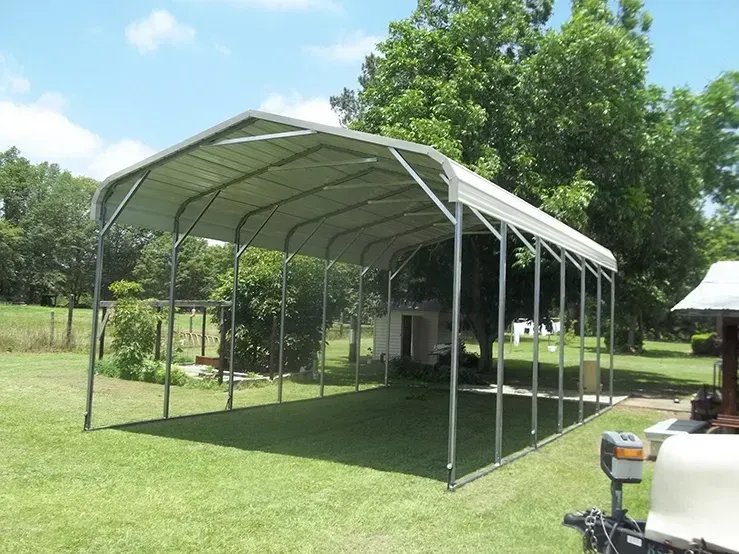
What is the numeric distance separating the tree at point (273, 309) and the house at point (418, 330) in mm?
4688

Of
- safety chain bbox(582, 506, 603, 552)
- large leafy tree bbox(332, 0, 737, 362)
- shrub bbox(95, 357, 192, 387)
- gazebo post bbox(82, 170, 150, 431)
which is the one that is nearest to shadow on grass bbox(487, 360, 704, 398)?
large leafy tree bbox(332, 0, 737, 362)

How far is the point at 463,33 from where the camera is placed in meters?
15.8

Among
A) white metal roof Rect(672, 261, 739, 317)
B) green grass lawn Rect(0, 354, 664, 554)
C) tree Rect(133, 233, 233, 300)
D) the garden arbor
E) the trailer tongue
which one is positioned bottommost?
green grass lawn Rect(0, 354, 664, 554)

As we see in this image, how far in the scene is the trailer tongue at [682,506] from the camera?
9.64ft

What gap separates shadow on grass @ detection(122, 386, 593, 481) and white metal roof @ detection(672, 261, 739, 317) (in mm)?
2617

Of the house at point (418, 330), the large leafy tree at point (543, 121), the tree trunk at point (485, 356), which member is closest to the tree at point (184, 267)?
the house at point (418, 330)

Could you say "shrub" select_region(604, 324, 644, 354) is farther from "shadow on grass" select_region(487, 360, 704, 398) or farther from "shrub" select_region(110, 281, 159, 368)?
"shrub" select_region(110, 281, 159, 368)

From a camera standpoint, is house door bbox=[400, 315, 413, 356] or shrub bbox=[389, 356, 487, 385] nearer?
shrub bbox=[389, 356, 487, 385]

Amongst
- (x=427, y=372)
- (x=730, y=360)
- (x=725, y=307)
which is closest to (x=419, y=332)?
(x=427, y=372)

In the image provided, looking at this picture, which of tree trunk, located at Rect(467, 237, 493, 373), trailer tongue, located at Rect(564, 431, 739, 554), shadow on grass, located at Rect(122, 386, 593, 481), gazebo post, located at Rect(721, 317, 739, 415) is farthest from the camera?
tree trunk, located at Rect(467, 237, 493, 373)

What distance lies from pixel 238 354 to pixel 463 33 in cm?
907

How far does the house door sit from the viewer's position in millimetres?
21000

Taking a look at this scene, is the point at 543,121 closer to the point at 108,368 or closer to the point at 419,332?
the point at 419,332

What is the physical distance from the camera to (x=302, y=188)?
9734mm
